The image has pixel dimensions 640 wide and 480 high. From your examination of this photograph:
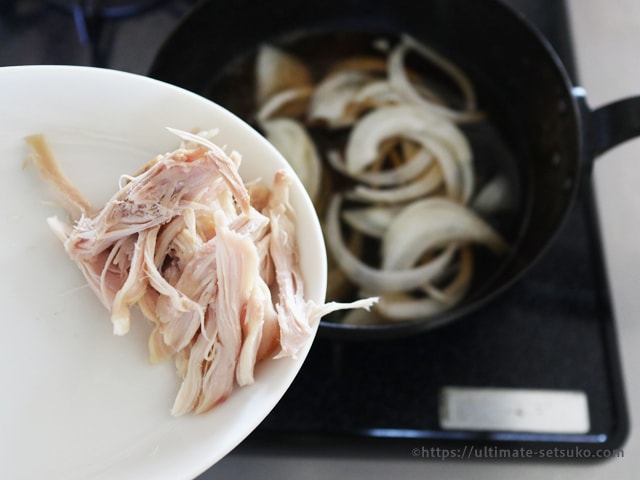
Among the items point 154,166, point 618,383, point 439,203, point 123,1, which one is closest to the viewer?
point 154,166

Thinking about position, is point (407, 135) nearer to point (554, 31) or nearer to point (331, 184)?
point (331, 184)

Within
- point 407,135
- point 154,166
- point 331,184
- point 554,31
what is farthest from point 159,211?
point 554,31

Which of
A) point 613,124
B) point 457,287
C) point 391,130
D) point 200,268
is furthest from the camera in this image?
point 391,130

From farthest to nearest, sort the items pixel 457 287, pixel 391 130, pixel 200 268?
1. pixel 391 130
2. pixel 457 287
3. pixel 200 268

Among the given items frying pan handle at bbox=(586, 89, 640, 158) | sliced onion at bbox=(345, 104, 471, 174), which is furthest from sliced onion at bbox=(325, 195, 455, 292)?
frying pan handle at bbox=(586, 89, 640, 158)

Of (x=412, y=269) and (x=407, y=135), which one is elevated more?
(x=407, y=135)

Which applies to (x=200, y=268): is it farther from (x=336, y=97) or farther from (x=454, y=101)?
(x=454, y=101)

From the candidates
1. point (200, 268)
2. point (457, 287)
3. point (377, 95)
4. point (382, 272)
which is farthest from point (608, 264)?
point (200, 268)
